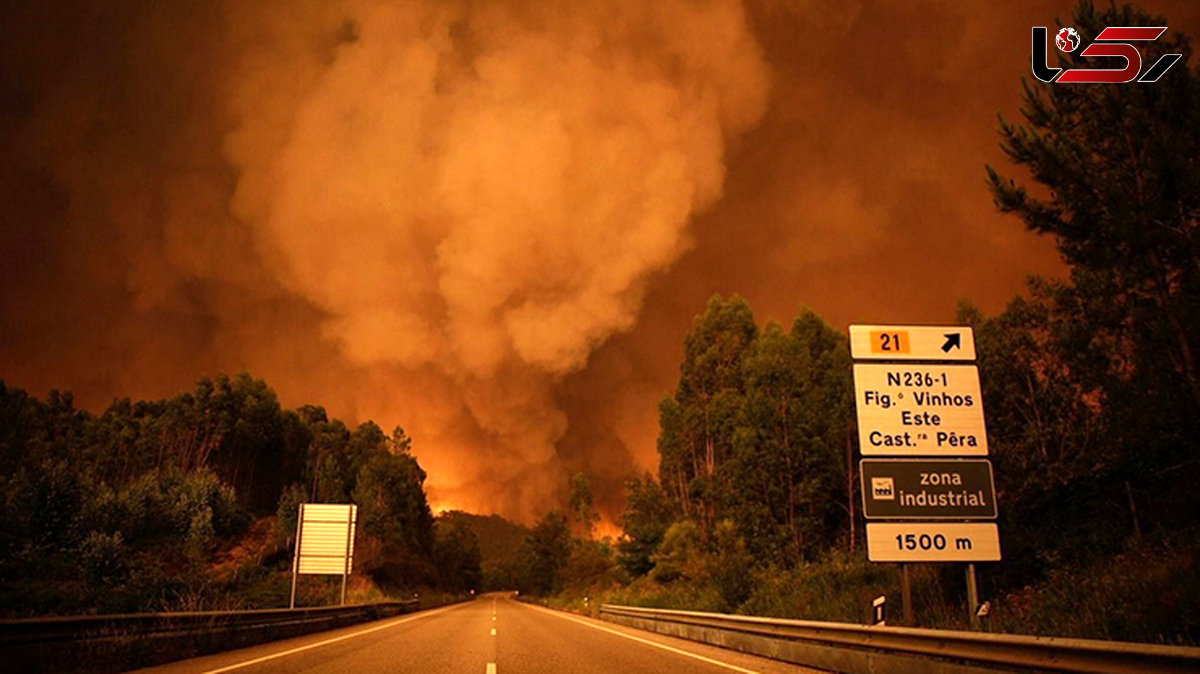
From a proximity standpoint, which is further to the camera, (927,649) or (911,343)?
(911,343)

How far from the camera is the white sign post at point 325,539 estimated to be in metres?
26.3

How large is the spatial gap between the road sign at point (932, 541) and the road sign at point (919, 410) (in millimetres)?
1182

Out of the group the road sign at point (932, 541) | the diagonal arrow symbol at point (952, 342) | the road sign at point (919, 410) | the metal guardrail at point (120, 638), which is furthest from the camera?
the diagonal arrow symbol at point (952, 342)

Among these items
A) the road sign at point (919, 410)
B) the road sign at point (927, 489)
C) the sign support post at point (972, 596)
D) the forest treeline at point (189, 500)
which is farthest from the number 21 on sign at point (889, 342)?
the forest treeline at point (189, 500)

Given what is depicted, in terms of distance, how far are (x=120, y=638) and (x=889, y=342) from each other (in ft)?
43.3

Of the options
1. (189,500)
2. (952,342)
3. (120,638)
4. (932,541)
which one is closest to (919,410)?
(952,342)

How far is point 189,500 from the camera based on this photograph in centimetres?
5906

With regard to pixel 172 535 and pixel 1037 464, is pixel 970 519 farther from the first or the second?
pixel 172 535

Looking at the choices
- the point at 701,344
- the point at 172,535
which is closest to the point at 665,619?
the point at 701,344

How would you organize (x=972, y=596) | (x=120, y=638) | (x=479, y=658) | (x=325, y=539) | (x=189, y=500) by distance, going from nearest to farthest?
(x=120, y=638), (x=972, y=596), (x=479, y=658), (x=325, y=539), (x=189, y=500)

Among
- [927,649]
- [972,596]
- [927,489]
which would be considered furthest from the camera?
[927,489]

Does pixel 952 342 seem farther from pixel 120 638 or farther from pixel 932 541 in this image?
pixel 120 638

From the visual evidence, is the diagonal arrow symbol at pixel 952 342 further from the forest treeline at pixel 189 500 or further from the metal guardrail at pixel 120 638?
the forest treeline at pixel 189 500

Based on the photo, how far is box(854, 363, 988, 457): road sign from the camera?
10805 mm
